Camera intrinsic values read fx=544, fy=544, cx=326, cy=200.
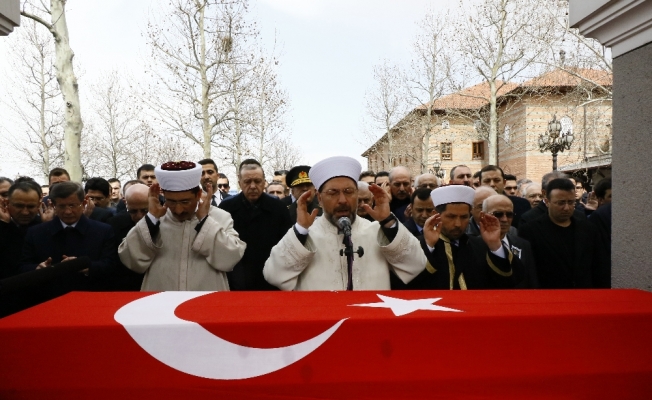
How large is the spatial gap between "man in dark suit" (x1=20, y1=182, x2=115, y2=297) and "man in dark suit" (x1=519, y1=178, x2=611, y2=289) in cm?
370

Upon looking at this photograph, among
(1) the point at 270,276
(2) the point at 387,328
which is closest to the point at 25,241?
(1) the point at 270,276

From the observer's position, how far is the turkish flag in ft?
Result: 6.27

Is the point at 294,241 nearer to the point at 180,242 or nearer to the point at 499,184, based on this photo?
the point at 180,242

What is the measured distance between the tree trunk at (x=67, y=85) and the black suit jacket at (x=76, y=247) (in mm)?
7926

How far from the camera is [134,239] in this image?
353cm

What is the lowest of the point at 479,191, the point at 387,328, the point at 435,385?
the point at 435,385

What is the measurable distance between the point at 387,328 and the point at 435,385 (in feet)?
0.90

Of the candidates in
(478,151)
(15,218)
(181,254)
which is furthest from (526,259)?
(478,151)

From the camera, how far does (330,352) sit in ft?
6.46

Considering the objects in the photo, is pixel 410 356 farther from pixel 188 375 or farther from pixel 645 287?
pixel 645 287

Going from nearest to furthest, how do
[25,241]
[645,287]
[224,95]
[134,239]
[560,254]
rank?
[645,287] < [134,239] < [25,241] < [560,254] < [224,95]

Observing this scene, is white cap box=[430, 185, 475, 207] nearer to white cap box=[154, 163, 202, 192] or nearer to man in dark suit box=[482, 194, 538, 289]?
man in dark suit box=[482, 194, 538, 289]

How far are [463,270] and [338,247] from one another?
1.04m

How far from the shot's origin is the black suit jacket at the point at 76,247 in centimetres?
416
